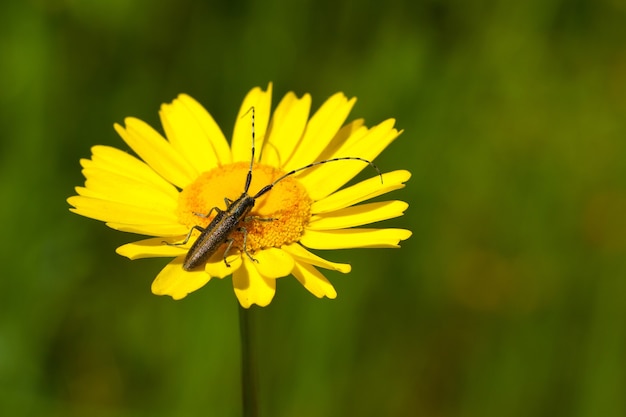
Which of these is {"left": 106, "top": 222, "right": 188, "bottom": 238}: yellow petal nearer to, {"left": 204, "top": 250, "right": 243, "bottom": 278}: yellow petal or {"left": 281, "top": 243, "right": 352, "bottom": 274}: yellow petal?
{"left": 204, "top": 250, "right": 243, "bottom": 278}: yellow petal

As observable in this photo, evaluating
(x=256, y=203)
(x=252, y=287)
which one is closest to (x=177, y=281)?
(x=252, y=287)

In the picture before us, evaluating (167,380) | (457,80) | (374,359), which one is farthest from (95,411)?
(457,80)

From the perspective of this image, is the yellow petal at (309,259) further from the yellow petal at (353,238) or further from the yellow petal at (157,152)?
the yellow petal at (157,152)

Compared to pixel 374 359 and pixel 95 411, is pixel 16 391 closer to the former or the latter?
pixel 95 411

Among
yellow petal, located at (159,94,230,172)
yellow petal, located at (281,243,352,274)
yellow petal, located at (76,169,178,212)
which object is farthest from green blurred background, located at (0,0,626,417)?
yellow petal, located at (281,243,352,274)

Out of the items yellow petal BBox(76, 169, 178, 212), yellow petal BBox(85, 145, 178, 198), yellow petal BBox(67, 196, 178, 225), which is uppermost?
yellow petal BBox(85, 145, 178, 198)
